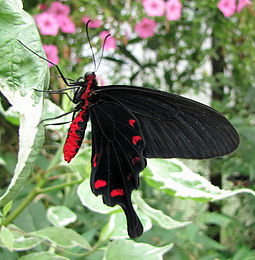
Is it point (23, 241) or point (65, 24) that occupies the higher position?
point (65, 24)

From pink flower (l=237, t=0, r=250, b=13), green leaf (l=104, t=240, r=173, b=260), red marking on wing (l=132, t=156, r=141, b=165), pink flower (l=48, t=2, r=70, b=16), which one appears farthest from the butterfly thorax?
pink flower (l=237, t=0, r=250, b=13)

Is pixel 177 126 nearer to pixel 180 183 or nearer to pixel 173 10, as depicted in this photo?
pixel 180 183

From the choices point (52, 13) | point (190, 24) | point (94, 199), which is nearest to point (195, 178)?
point (94, 199)

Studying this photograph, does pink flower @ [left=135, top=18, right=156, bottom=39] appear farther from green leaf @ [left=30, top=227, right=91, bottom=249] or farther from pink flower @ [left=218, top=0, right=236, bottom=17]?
green leaf @ [left=30, top=227, right=91, bottom=249]

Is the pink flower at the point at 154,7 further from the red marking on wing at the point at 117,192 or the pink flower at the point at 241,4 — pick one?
the red marking on wing at the point at 117,192

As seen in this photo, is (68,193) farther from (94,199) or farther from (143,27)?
(143,27)

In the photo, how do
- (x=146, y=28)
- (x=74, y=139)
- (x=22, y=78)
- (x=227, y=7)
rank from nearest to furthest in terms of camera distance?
(x=22, y=78), (x=74, y=139), (x=227, y=7), (x=146, y=28)

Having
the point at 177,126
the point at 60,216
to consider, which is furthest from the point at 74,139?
the point at 60,216
